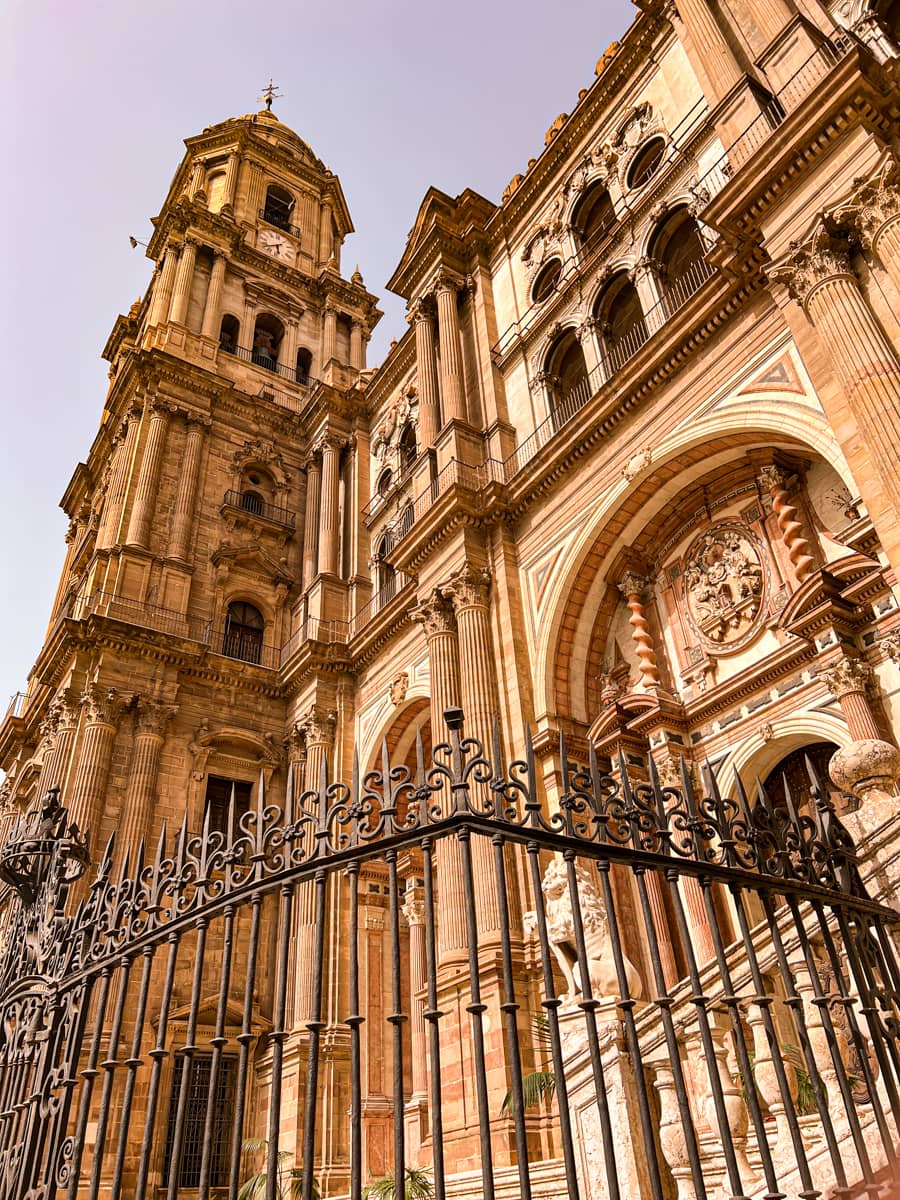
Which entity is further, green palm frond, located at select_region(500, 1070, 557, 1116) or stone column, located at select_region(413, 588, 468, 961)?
stone column, located at select_region(413, 588, 468, 961)

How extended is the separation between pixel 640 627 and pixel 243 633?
12170 millimetres

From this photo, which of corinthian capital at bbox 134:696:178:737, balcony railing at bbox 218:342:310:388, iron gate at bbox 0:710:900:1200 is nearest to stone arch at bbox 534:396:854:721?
iron gate at bbox 0:710:900:1200

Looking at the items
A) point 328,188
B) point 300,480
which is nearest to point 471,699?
point 300,480

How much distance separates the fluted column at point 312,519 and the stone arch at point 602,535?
32.4 feet

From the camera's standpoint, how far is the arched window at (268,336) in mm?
29500

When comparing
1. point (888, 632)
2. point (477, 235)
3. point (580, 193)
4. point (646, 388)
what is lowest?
point (888, 632)

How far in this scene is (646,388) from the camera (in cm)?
1352

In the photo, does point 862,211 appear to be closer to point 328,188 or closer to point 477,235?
point 477,235

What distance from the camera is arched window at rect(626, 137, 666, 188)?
52.0ft

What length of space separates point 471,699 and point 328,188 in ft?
92.9

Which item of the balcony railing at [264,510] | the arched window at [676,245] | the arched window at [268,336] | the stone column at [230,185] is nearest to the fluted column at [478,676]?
the arched window at [676,245]

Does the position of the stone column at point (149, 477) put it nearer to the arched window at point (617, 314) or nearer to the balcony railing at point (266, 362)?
the balcony railing at point (266, 362)

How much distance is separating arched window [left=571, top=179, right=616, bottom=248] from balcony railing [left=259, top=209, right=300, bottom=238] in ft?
59.6

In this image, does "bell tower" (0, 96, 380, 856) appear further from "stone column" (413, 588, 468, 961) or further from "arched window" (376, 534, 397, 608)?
"stone column" (413, 588, 468, 961)
